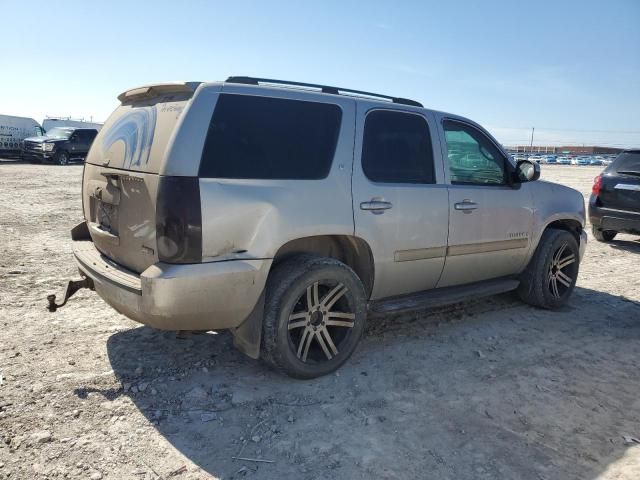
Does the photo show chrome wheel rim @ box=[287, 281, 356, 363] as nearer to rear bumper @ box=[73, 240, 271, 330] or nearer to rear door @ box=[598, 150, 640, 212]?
rear bumper @ box=[73, 240, 271, 330]

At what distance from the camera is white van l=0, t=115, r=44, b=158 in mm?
23953

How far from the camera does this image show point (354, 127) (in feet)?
12.1

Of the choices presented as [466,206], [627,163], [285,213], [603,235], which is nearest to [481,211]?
[466,206]

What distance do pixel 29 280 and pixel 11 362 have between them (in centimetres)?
211

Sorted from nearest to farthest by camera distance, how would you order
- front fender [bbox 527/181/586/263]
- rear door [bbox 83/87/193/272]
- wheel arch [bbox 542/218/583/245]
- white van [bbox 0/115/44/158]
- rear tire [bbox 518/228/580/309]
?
rear door [bbox 83/87/193/272]
front fender [bbox 527/181/586/263]
rear tire [bbox 518/228/580/309]
wheel arch [bbox 542/218/583/245]
white van [bbox 0/115/44/158]

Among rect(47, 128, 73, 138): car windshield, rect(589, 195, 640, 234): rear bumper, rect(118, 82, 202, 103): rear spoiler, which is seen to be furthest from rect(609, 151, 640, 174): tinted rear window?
rect(47, 128, 73, 138): car windshield

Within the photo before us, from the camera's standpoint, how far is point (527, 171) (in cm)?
470

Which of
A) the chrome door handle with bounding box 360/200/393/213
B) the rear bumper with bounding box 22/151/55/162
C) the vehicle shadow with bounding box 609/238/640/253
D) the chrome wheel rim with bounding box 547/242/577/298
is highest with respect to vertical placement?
the chrome door handle with bounding box 360/200/393/213

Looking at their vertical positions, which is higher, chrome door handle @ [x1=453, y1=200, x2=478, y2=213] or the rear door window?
the rear door window

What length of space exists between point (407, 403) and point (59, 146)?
2481 cm

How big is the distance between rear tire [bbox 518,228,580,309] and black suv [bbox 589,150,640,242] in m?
3.73

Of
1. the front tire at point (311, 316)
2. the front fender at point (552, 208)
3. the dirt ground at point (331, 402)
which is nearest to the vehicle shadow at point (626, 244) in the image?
the front fender at point (552, 208)

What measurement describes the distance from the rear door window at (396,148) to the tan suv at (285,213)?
1 cm

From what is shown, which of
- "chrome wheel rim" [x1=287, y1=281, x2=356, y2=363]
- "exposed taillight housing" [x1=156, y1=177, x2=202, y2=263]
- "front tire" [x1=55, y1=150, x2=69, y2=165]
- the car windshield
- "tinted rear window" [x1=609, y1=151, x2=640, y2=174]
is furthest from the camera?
the car windshield
